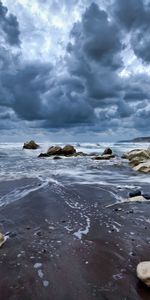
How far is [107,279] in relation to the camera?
3.70 m

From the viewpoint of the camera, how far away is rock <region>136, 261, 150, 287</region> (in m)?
3.48

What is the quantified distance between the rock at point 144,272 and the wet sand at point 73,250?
→ 8 centimetres

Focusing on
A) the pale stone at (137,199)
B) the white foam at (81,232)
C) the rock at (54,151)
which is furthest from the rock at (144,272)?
the rock at (54,151)

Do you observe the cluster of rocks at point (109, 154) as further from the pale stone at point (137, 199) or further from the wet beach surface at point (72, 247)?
the wet beach surface at point (72, 247)

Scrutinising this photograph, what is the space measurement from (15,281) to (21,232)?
179 cm

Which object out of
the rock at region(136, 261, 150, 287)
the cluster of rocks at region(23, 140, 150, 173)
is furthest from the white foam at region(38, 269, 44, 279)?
the cluster of rocks at region(23, 140, 150, 173)

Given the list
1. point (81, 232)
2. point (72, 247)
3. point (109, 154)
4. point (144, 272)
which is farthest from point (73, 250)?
point (109, 154)

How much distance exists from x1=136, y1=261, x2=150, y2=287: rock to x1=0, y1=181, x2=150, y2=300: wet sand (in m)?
0.08

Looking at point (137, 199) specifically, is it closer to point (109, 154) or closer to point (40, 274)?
point (40, 274)

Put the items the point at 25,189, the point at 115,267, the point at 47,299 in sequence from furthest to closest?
the point at 25,189 → the point at 115,267 → the point at 47,299

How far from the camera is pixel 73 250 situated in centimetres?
458

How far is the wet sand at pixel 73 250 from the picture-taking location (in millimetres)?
3459

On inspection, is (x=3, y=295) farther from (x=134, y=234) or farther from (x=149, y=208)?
(x=149, y=208)

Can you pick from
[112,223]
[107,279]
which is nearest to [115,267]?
[107,279]
